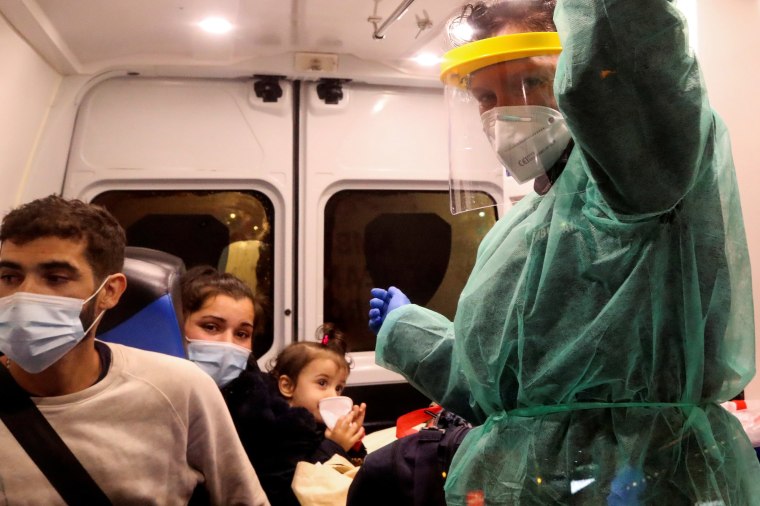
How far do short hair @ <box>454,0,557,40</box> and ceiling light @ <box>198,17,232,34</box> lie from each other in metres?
2.35

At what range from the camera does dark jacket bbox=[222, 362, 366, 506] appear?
2481 millimetres

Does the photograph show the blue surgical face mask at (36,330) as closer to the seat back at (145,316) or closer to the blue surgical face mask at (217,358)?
the seat back at (145,316)

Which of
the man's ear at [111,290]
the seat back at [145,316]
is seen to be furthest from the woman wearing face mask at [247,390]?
the man's ear at [111,290]

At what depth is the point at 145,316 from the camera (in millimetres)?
2227

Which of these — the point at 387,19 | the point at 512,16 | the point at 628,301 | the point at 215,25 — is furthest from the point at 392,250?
the point at 628,301

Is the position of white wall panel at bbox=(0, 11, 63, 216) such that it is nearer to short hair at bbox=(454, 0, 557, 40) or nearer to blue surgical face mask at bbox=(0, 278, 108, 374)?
blue surgical face mask at bbox=(0, 278, 108, 374)

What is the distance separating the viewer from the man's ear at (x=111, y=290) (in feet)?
6.17

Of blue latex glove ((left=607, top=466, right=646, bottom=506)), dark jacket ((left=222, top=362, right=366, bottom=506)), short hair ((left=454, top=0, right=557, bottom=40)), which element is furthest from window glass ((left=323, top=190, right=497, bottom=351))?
blue latex glove ((left=607, top=466, right=646, bottom=506))

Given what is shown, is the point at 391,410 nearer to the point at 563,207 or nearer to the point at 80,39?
the point at 80,39

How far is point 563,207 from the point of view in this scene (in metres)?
1.10

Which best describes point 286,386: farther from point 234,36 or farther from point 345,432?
point 234,36

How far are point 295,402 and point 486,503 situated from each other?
1918 mm

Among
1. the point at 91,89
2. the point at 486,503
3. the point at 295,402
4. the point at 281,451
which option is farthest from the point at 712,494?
the point at 91,89

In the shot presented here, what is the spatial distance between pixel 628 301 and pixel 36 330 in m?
1.37
